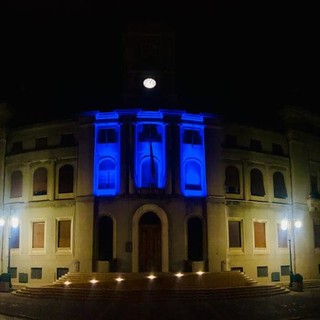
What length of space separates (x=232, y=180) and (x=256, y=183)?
236cm

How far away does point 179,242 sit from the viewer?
106ft

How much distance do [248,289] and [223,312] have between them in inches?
269

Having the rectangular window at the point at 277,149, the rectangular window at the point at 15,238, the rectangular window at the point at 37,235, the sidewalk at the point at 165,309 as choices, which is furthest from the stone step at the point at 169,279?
the rectangular window at the point at 277,149

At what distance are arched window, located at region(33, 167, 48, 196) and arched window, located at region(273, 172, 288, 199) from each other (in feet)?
56.5

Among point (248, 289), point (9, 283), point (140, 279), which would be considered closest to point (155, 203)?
point (140, 279)

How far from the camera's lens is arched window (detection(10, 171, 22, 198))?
121 feet

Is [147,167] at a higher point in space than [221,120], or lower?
lower

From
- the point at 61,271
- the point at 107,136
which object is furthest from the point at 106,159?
the point at 61,271

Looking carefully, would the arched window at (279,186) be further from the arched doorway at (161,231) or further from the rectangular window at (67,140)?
the rectangular window at (67,140)

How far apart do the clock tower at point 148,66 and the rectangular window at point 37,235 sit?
10.7m

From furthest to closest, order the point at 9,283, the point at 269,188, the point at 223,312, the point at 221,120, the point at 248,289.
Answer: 1. the point at 269,188
2. the point at 221,120
3. the point at 9,283
4. the point at 248,289
5. the point at 223,312

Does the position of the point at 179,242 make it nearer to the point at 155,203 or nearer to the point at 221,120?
the point at 155,203

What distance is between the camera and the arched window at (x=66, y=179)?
35.1 metres

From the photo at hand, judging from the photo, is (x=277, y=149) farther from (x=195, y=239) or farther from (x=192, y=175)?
(x=195, y=239)
